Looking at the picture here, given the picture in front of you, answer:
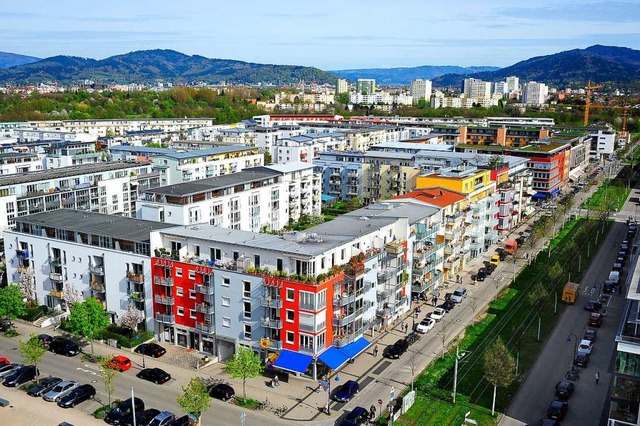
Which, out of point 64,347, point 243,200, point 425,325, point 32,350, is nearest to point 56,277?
point 64,347

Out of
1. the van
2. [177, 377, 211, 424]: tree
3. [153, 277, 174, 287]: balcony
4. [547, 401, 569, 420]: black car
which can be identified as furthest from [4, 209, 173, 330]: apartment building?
Answer: [547, 401, 569, 420]: black car

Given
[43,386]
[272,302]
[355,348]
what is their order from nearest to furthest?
1. [43,386]
2. [272,302]
3. [355,348]

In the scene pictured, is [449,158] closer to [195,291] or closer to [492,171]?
[492,171]

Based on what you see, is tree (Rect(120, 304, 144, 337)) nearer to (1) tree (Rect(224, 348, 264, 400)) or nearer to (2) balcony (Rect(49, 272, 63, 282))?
(2) balcony (Rect(49, 272, 63, 282))

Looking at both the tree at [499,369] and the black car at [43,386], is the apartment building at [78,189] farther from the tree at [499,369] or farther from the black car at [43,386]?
the tree at [499,369]

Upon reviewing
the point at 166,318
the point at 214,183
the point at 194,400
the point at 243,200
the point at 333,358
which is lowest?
the point at 333,358

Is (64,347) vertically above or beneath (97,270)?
beneath

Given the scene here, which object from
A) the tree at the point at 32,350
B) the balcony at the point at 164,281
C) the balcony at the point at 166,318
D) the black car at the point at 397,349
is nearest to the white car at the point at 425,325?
the black car at the point at 397,349

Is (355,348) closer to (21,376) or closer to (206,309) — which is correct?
(206,309)
